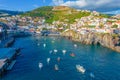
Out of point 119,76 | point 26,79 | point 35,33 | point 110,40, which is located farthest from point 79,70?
point 35,33

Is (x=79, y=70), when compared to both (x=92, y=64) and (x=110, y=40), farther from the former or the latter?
(x=110, y=40)

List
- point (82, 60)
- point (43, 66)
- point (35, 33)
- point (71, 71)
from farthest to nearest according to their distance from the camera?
point (35, 33)
point (82, 60)
point (43, 66)
point (71, 71)

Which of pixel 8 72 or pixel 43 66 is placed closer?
pixel 8 72

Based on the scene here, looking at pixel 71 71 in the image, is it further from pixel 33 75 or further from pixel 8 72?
pixel 8 72

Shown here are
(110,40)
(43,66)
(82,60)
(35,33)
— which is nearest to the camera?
(43,66)

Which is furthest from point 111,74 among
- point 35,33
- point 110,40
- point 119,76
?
point 35,33

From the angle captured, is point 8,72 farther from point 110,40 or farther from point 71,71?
point 110,40

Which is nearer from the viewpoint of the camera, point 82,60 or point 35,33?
point 82,60

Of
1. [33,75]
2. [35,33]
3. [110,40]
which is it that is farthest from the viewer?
[35,33]

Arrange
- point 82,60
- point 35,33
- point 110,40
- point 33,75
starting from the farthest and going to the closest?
point 35,33
point 110,40
point 82,60
point 33,75
